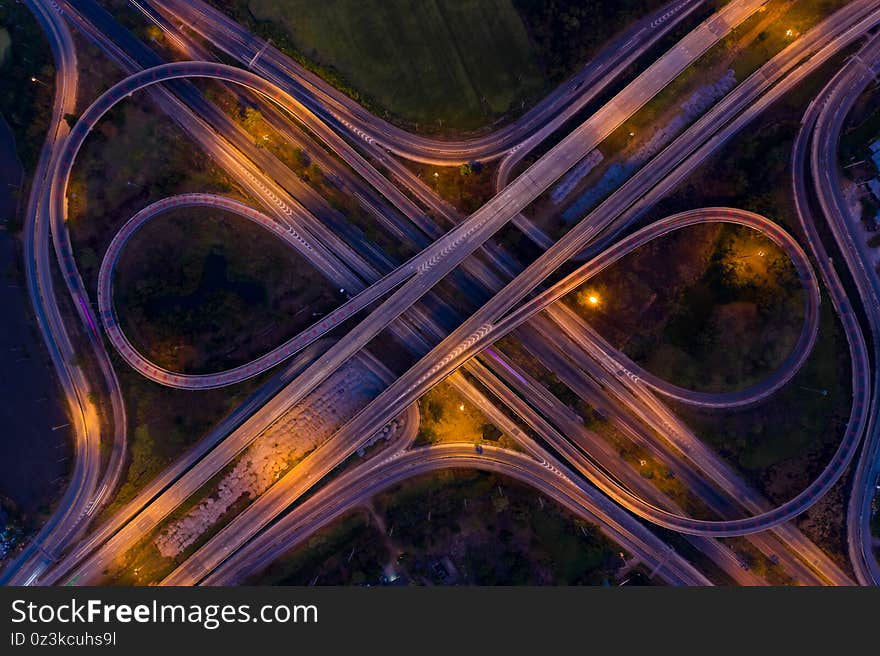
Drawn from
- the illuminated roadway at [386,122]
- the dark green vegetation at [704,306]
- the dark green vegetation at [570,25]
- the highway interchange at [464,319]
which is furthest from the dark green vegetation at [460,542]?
the dark green vegetation at [570,25]

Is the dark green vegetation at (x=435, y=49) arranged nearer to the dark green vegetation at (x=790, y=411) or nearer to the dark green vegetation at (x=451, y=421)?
the dark green vegetation at (x=790, y=411)

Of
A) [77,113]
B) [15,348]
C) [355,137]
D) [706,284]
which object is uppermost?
[77,113]

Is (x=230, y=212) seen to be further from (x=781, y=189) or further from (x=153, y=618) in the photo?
(x=781, y=189)

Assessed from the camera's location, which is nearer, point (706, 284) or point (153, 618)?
point (153, 618)

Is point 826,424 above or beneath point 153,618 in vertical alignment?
above

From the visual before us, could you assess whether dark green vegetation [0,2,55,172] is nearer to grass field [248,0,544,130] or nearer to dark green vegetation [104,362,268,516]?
grass field [248,0,544,130]

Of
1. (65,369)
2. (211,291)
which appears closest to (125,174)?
(211,291)

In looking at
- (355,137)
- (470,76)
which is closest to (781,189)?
(470,76)
